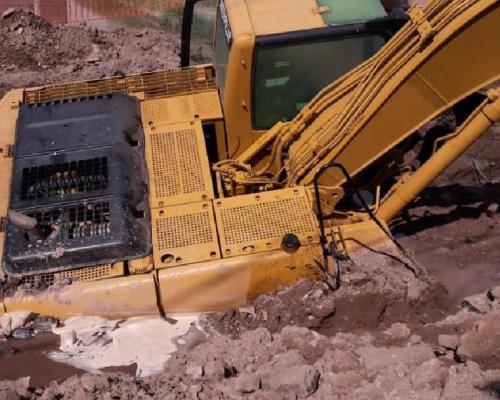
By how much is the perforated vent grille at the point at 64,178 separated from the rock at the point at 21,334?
0.92 metres

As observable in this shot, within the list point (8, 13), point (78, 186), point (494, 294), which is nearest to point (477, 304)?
point (494, 294)

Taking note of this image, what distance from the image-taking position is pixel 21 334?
4598mm

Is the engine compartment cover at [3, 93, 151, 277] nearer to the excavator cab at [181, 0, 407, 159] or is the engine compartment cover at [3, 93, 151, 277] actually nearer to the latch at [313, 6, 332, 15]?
the excavator cab at [181, 0, 407, 159]

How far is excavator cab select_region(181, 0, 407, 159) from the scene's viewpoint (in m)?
4.93

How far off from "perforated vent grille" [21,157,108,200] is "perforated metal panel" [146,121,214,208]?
371 millimetres

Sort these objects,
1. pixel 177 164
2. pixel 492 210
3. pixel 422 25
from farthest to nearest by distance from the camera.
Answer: pixel 492 210, pixel 177 164, pixel 422 25

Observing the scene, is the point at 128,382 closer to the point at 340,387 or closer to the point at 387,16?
the point at 340,387

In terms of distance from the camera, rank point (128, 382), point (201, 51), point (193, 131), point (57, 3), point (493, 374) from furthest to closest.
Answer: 1. point (57, 3)
2. point (201, 51)
3. point (193, 131)
4. point (128, 382)
5. point (493, 374)

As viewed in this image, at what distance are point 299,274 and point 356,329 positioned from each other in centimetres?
51

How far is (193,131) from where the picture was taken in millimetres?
5398

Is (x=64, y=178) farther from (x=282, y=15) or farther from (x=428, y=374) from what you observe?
(x=428, y=374)

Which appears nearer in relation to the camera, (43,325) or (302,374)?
(302,374)

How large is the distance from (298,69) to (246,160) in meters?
0.79

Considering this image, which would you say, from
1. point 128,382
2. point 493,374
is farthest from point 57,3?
point 493,374
